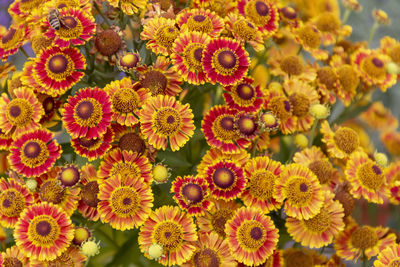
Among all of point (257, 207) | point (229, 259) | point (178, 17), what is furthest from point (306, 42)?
point (229, 259)

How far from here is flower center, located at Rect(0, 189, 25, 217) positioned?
0.87 meters

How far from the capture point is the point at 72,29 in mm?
891

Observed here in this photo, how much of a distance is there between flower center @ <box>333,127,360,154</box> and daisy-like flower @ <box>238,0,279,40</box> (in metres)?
0.31

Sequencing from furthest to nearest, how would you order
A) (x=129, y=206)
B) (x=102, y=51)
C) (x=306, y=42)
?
1. (x=306, y=42)
2. (x=102, y=51)
3. (x=129, y=206)

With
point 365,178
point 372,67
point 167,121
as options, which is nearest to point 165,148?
point 167,121

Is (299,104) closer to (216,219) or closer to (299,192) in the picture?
(299,192)

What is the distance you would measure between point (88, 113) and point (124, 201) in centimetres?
19

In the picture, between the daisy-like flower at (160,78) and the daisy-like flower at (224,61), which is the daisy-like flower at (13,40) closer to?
the daisy-like flower at (160,78)

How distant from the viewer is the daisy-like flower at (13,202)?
0.87 meters

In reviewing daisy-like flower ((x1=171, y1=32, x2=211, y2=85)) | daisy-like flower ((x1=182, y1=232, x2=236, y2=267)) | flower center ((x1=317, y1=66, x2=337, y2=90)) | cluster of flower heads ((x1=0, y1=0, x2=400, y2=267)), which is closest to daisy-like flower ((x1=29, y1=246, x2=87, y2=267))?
cluster of flower heads ((x1=0, y1=0, x2=400, y2=267))

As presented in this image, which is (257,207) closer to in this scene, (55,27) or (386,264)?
(386,264)

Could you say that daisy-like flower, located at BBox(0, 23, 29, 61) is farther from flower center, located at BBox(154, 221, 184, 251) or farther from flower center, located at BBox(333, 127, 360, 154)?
flower center, located at BBox(333, 127, 360, 154)

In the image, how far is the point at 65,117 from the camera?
0.87 metres

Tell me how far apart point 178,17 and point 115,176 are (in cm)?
39
